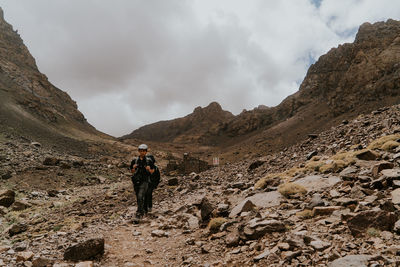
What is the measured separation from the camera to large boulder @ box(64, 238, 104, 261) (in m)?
4.78

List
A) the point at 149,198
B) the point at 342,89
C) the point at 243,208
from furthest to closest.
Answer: the point at 342,89 → the point at 149,198 → the point at 243,208

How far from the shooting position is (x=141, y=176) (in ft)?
26.9

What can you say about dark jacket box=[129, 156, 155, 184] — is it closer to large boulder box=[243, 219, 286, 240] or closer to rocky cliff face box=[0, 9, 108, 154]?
large boulder box=[243, 219, 286, 240]

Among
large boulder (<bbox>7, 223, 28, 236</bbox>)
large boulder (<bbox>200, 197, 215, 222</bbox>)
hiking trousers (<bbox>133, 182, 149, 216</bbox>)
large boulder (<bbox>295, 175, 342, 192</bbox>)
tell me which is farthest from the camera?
hiking trousers (<bbox>133, 182, 149, 216</bbox>)

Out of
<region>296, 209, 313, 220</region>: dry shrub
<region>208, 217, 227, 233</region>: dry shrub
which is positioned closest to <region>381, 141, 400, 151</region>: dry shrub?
<region>296, 209, 313, 220</region>: dry shrub

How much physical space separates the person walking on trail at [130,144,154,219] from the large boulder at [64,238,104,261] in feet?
10.3

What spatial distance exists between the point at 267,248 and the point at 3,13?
145 m

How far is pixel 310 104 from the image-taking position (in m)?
99.2

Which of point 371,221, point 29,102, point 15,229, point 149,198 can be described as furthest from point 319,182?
point 29,102

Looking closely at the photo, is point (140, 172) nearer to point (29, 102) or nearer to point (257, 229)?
point (257, 229)

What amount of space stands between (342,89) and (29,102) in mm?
93848

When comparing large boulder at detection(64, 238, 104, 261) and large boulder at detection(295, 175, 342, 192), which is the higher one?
large boulder at detection(295, 175, 342, 192)

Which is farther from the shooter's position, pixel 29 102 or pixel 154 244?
pixel 29 102

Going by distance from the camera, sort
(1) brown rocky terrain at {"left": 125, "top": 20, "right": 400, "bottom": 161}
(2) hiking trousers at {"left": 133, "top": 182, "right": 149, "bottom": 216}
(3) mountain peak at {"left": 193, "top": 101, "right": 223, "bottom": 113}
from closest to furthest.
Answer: (2) hiking trousers at {"left": 133, "top": 182, "right": 149, "bottom": 216}, (1) brown rocky terrain at {"left": 125, "top": 20, "right": 400, "bottom": 161}, (3) mountain peak at {"left": 193, "top": 101, "right": 223, "bottom": 113}
